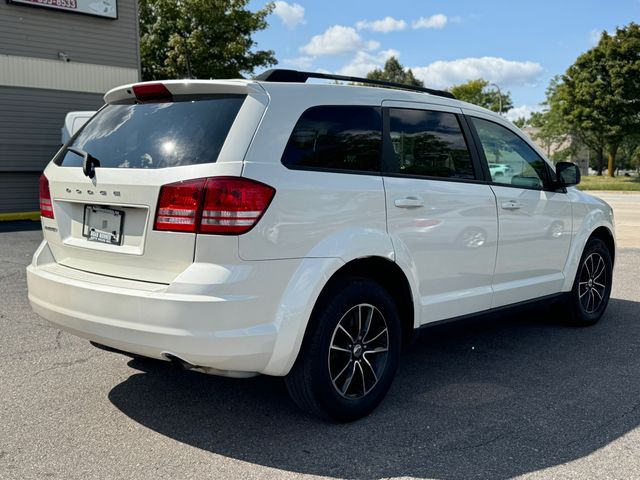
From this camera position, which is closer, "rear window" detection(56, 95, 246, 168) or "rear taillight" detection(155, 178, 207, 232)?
"rear taillight" detection(155, 178, 207, 232)

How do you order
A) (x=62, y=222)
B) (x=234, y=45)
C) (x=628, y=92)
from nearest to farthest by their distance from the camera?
1. (x=62, y=222)
2. (x=234, y=45)
3. (x=628, y=92)

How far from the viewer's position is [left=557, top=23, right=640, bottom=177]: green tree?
137 feet

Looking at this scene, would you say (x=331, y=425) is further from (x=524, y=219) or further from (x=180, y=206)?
(x=524, y=219)

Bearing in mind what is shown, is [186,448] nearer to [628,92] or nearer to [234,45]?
[234,45]

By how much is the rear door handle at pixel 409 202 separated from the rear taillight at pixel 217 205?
946 millimetres

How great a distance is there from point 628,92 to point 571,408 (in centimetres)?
4372

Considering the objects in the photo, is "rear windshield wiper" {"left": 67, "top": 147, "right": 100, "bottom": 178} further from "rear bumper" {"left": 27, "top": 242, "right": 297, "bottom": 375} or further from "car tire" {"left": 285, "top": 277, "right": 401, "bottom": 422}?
"car tire" {"left": 285, "top": 277, "right": 401, "bottom": 422}

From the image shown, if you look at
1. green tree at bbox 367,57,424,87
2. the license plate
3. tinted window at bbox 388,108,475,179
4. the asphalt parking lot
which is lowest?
the asphalt parking lot

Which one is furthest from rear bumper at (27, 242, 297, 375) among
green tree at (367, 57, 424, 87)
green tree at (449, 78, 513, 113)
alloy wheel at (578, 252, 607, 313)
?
green tree at (367, 57, 424, 87)

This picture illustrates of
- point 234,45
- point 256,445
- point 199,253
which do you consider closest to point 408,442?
point 256,445

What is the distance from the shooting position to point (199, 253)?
2.97 meters

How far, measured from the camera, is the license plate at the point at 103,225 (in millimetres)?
3277

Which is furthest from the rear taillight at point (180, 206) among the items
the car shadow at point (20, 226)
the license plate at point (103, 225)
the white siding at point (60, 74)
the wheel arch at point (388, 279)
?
the white siding at point (60, 74)

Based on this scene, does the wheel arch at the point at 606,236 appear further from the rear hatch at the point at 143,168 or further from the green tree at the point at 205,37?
the green tree at the point at 205,37
